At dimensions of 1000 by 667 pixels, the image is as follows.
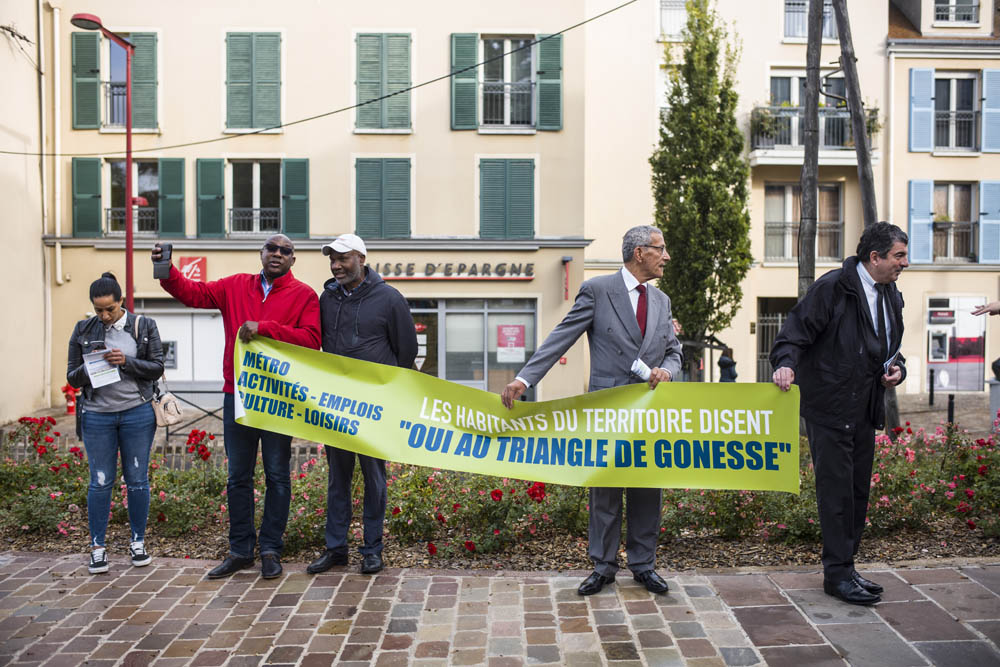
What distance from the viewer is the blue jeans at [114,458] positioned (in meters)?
5.34

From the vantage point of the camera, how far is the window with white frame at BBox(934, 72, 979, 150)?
24438 mm

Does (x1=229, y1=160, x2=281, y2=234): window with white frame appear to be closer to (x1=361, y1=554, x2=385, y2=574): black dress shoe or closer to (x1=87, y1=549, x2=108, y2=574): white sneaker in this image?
(x1=87, y1=549, x2=108, y2=574): white sneaker

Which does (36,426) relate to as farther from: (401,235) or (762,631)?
(401,235)

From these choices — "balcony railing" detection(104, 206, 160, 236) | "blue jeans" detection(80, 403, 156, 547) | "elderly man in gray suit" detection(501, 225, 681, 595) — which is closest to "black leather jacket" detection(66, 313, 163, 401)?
"blue jeans" detection(80, 403, 156, 547)

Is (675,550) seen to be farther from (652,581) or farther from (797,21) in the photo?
(797,21)

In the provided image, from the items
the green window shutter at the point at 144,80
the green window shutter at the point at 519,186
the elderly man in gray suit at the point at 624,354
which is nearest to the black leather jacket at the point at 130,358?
the elderly man in gray suit at the point at 624,354

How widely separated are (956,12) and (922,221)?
21.0 ft

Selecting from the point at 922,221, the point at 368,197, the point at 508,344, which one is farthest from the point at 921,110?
the point at 368,197

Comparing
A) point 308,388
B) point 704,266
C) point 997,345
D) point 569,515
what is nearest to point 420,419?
point 308,388

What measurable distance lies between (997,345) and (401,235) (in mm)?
17430

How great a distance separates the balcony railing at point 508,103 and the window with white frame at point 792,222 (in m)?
8.11

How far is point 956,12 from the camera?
81.2 ft

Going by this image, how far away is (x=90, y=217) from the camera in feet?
66.6

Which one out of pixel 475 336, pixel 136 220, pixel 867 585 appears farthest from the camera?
pixel 475 336
